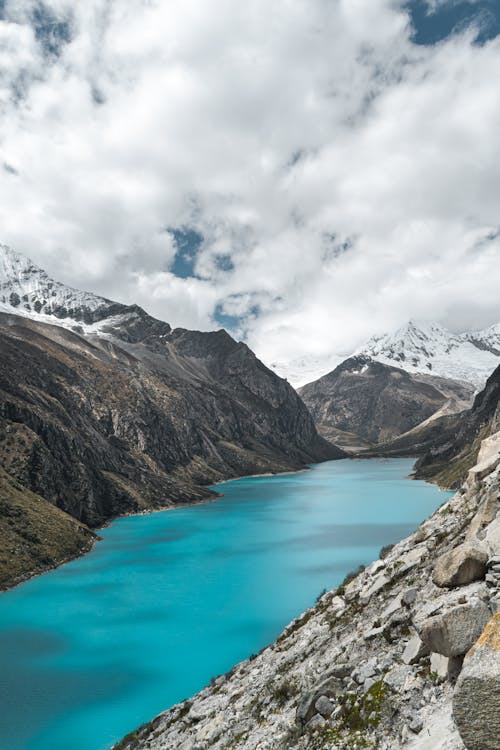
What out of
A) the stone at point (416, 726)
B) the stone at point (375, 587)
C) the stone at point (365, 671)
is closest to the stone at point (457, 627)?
the stone at point (416, 726)

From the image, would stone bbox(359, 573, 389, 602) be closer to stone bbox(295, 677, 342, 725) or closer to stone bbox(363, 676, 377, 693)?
stone bbox(295, 677, 342, 725)

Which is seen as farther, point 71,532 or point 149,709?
point 71,532

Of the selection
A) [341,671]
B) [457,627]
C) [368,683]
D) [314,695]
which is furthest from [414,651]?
[314,695]

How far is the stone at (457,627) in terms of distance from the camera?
11000 millimetres

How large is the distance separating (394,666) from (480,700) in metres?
6.65

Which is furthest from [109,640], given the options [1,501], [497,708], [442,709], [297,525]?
[297,525]

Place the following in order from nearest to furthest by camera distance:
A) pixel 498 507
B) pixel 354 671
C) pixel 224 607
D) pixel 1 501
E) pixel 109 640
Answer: pixel 354 671 → pixel 498 507 → pixel 109 640 → pixel 224 607 → pixel 1 501

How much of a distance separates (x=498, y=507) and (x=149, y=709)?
115ft

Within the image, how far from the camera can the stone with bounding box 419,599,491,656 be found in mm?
11000

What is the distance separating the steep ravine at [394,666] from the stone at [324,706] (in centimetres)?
3

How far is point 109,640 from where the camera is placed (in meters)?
53.5

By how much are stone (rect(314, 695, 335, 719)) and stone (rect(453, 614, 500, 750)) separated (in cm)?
721

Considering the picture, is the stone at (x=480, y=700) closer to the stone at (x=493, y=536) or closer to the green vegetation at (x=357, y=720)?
the green vegetation at (x=357, y=720)

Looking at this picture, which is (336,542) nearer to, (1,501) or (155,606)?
(155,606)
